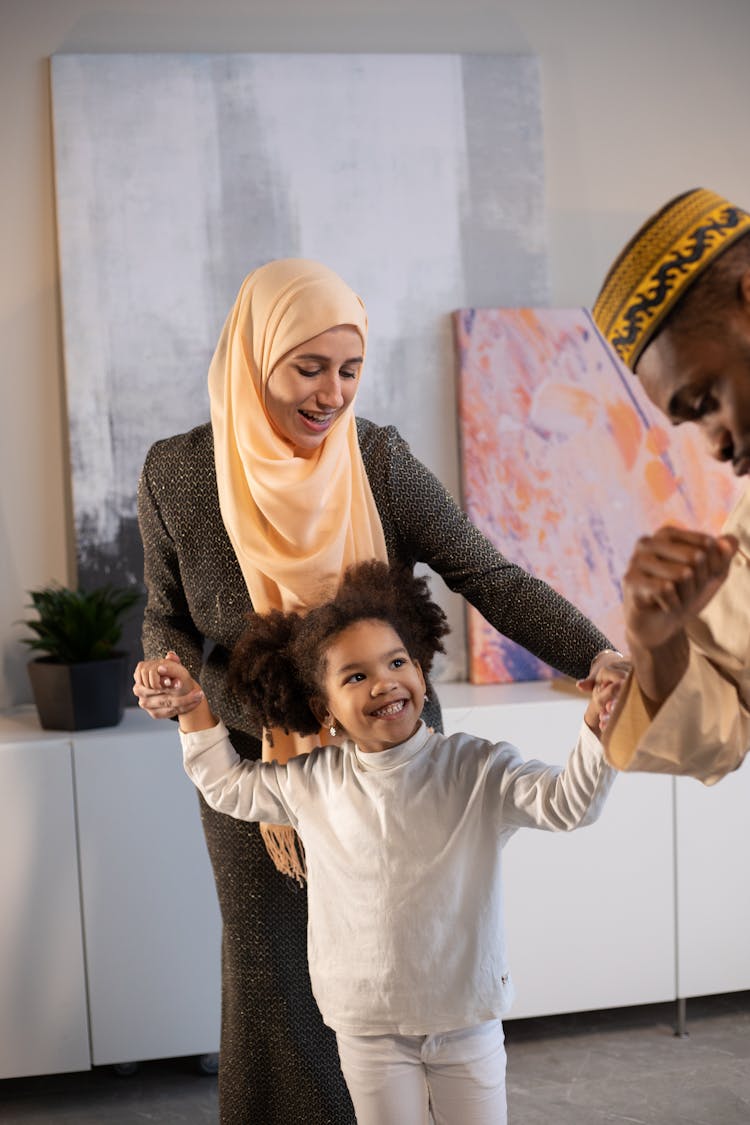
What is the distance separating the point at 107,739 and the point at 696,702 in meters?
2.04

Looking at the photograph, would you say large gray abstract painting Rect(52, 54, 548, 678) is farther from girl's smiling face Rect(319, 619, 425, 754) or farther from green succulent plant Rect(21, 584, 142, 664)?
girl's smiling face Rect(319, 619, 425, 754)

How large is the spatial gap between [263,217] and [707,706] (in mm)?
2433

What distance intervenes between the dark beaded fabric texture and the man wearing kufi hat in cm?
84

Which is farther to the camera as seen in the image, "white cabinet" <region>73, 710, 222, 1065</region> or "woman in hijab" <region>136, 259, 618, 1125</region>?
"white cabinet" <region>73, 710, 222, 1065</region>

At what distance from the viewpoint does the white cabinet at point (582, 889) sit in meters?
3.05

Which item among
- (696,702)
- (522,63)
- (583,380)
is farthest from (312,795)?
(522,63)

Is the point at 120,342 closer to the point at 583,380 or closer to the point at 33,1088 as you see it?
the point at 583,380

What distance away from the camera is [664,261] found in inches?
41.3

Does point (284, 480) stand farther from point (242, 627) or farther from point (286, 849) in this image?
point (286, 849)

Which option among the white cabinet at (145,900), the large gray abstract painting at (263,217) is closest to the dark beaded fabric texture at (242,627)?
the white cabinet at (145,900)

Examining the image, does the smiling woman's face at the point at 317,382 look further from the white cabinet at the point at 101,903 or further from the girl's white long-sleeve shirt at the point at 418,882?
the white cabinet at the point at 101,903

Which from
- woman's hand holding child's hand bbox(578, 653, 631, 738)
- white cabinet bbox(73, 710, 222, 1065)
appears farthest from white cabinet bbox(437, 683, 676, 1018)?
woman's hand holding child's hand bbox(578, 653, 631, 738)

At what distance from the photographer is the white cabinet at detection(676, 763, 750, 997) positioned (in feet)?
10.3

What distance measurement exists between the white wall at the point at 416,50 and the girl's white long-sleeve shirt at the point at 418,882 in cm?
163
